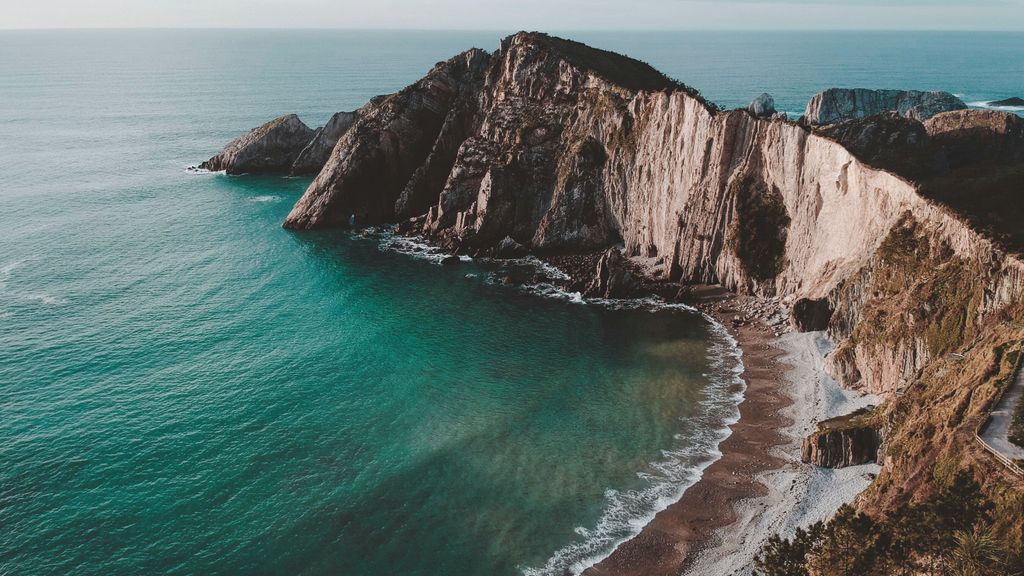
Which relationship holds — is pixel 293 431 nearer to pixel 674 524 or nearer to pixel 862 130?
pixel 674 524

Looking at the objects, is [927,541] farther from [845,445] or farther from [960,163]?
[960,163]

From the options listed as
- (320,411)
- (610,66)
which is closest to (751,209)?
(610,66)

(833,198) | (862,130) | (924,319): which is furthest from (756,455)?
(862,130)

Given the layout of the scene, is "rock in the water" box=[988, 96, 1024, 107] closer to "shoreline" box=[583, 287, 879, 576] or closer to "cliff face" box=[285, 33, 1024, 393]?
"cliff face" box=[285, 33, 1024, 393]

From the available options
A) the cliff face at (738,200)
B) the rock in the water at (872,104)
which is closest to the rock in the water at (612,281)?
the cliff face at (738,200)

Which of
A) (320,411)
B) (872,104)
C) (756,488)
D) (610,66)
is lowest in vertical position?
(756,488)

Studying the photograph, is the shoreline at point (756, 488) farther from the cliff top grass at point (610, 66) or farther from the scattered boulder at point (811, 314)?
the cliff top grass at point (610, 66)
